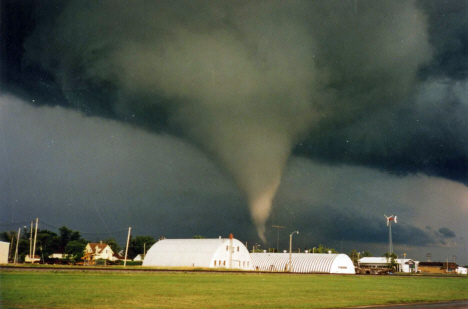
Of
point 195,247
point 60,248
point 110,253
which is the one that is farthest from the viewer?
point 110,253

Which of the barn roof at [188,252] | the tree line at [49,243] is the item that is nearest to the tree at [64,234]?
Result: the tree line at [49,243]

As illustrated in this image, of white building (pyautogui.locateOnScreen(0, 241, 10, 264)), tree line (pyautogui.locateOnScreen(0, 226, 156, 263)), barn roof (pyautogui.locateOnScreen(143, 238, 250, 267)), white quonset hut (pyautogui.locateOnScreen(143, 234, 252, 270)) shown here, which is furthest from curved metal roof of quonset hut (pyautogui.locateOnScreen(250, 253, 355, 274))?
white building (pyautogui.locateOnScreen(0, 241, 10, 264))

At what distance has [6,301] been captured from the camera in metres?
22.5

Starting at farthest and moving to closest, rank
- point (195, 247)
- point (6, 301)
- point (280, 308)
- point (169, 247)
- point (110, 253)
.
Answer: point (110, 253), point (169, 247), point (195, 247), point (280, 308), point (6, 301)

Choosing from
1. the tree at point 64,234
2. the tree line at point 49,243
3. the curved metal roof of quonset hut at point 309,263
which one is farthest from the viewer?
the tree at point 64,234

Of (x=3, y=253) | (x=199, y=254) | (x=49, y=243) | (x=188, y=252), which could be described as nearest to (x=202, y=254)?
(x=199, y=254)

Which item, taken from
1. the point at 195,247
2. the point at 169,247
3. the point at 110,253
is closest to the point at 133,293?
the point at 195,247

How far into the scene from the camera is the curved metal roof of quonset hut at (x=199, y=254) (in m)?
105

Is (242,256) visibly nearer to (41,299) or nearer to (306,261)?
(306,261)

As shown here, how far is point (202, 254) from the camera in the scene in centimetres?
Answer: 10581

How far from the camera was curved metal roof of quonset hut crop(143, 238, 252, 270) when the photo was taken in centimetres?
10494

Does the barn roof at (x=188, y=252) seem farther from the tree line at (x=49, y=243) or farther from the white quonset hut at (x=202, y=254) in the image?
the tree line at (x=49, y=243)

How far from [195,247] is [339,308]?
291 ft

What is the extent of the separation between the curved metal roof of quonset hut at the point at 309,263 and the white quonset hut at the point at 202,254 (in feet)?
56.8
